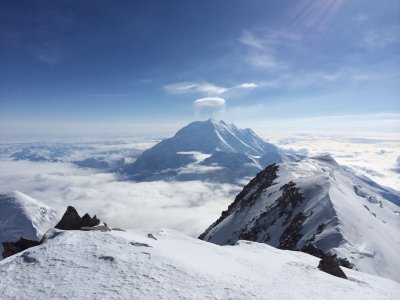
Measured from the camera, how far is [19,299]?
14.1 m

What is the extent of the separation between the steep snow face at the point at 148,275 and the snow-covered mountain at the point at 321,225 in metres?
24.9

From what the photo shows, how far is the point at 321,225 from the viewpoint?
5566cm

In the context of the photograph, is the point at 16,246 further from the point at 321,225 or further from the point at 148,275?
the point at 321,225

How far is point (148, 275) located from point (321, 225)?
46682 millimetres

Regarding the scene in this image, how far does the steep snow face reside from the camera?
596 inches

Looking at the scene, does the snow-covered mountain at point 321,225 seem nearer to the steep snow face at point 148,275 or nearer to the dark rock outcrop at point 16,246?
the steep snow face at point 148,275

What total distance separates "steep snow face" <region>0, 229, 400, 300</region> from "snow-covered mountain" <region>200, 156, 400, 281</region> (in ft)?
81.9

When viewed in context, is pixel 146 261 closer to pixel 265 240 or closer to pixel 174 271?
pixel 174 271

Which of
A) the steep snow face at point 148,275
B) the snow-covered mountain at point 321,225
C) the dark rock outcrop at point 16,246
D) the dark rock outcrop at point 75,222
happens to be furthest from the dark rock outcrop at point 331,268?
the dark rock outcrop at point 75,222

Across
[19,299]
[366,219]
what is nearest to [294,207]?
[366,219]

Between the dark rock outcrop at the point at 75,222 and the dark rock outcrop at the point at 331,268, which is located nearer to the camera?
the dark rock outcrop at the point at 331,268

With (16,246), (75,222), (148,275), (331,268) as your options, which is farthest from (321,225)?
(16,246)

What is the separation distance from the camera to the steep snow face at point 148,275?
15.1 meters

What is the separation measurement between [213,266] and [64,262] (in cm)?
932
